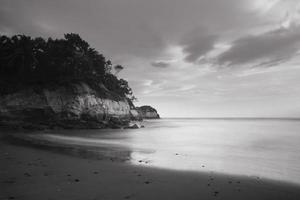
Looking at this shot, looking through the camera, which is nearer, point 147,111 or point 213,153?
point 213,153

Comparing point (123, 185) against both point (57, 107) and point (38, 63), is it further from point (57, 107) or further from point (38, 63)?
point (38, 63)

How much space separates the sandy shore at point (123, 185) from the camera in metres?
6.18

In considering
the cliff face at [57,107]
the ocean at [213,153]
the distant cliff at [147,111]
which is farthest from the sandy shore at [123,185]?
the distant cliff at [147,111]

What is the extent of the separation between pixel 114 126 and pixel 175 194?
41.9 metres

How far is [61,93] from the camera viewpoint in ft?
142

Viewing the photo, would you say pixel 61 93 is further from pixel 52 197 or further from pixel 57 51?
pixel 52 197

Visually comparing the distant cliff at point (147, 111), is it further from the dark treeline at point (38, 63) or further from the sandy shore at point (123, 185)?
the sandy shore at point (123, 185)

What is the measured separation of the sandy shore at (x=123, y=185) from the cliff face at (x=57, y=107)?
3385 cm

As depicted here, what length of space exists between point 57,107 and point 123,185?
38.9 meters

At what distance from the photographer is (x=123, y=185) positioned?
7.22 m

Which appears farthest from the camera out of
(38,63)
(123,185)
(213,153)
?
(38,63)

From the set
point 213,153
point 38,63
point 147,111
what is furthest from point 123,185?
point 147,111

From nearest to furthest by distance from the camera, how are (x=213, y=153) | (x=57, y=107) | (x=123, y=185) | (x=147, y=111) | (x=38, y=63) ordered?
(x=123, y=185) < (x=213, y=153) < (x=57, y=107) < (x=38, y=63) < (x=147, y=111)

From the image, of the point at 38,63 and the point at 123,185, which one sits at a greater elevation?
the point at 38,63
